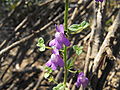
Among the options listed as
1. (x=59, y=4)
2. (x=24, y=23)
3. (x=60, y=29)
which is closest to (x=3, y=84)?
(x=24, y=23)

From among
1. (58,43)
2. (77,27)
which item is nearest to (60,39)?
(58,43)

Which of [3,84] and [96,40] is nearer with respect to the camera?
[96,40]

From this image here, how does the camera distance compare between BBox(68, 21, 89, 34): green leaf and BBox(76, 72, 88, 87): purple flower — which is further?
BBox(76, 72, 88, 87): purple flower

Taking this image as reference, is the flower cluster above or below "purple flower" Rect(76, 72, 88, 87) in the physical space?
above

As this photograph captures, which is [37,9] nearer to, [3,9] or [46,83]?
[46,83]

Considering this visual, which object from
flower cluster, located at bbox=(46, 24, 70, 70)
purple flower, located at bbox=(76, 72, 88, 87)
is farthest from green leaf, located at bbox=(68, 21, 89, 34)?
purple flower, located at bbox=(76, 72, 88, 87)

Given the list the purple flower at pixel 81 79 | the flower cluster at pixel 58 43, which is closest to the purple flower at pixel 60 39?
the flower cluster at pixel 58 43

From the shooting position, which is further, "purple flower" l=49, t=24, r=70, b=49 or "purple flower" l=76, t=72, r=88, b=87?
"purple flower" l=76, t=72, r=88, b=87

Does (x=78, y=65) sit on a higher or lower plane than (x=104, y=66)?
lower

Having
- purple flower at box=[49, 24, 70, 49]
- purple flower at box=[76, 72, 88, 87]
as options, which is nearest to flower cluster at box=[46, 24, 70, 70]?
purple flower at box=[49, 24, 70, 49]

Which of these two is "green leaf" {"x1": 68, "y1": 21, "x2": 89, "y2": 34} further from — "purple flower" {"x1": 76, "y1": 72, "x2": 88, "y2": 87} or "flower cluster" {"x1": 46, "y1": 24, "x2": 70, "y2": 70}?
"purple flower" {"x1": 76, "y1": 72, "x2": 88, "y2": 87}

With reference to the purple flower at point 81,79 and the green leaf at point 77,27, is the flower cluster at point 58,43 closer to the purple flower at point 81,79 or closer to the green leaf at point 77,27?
the green leaf at point 77,27
